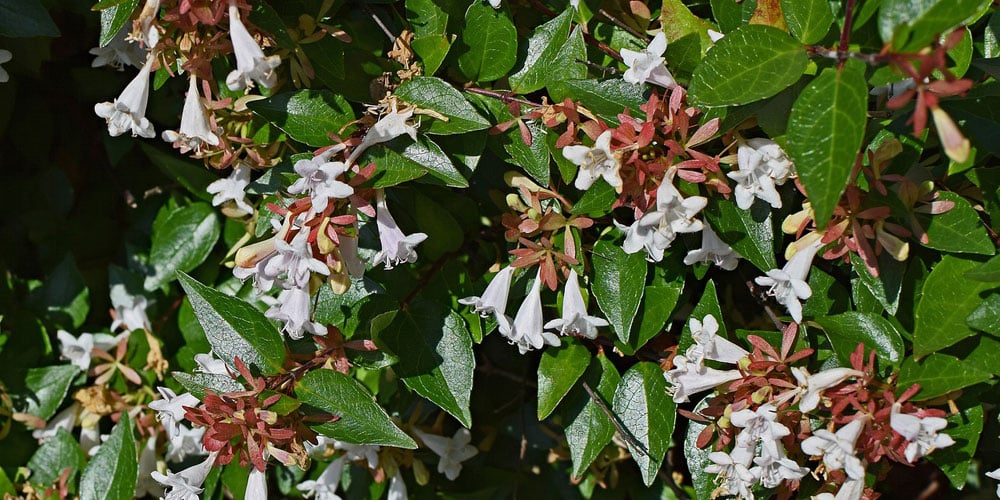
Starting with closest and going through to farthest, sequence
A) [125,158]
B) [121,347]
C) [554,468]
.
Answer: [121,347]
[554,468]
[125,158]

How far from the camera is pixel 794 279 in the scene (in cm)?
132

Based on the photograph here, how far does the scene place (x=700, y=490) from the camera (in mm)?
1524

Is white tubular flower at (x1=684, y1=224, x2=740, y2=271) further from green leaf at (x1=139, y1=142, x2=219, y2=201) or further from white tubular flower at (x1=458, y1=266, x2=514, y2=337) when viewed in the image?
green leaf at (x1=139, y1=142, x2=219, y2=201)

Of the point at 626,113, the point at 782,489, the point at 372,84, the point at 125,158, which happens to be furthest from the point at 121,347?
the point at 782,489

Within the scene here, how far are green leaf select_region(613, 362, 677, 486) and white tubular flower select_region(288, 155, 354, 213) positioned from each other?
2.27 ft

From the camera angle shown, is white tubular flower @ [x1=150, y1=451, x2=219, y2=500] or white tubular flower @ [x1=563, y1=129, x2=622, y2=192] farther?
white tubular flower @ [x1=150, y1=451, x2=219, y2=500]

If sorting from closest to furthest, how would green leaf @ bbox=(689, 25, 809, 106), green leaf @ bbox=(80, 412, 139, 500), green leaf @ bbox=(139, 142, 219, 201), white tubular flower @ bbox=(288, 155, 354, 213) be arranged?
green leaf @ bbox=(689, 25, 809, 106), white tubular flower @ bbox=(288, 155, 354, 213), green leaf @ bbox=(80, 412, 139, 500), green leaf @ bbox=(139, 142, 219, 201)

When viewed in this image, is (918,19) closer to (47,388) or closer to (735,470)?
(735,470)

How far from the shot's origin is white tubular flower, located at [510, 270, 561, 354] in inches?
57.4

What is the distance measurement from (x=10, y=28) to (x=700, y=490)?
1.63 metres

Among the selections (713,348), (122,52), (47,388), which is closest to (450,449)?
(713,348)

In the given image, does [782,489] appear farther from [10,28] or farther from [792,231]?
[10,28]

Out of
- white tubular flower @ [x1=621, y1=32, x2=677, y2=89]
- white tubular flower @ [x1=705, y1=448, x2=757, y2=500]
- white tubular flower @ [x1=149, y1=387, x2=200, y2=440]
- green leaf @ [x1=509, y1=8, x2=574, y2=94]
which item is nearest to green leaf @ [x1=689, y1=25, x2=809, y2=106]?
white tubular flower @ [x1=621, y1=32, x2=677, y2=89]

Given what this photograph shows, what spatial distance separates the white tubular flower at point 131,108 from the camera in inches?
57.3
